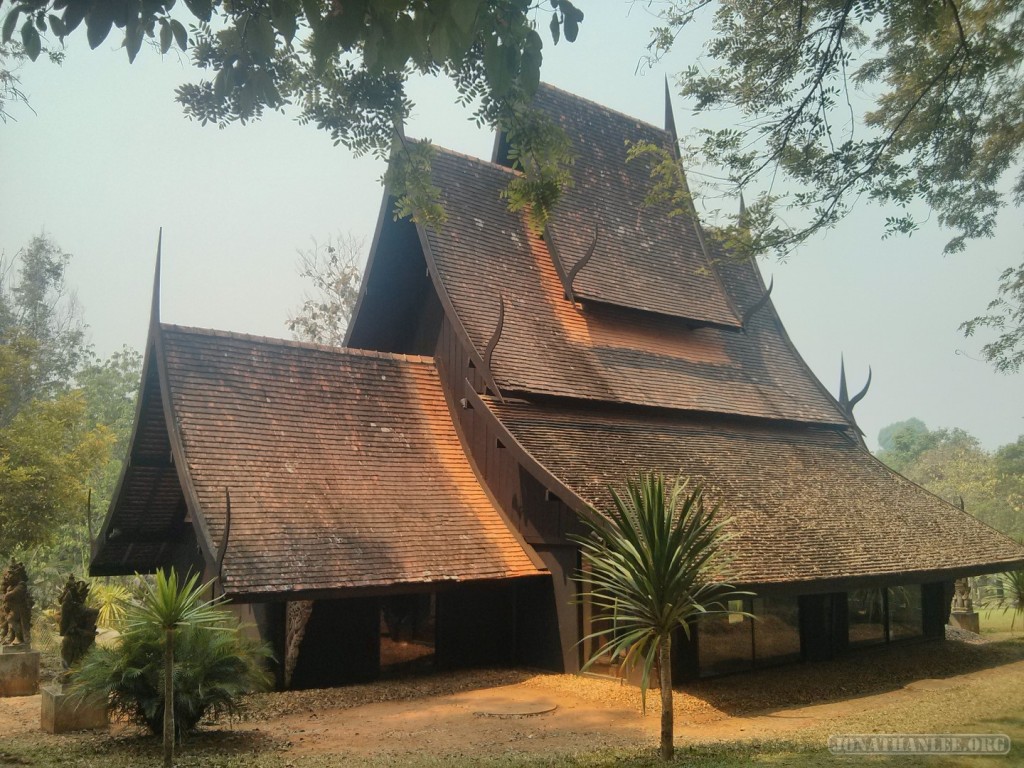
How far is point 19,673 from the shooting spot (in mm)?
11250

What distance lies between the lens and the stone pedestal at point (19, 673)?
1117 cm

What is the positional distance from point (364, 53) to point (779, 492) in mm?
8830

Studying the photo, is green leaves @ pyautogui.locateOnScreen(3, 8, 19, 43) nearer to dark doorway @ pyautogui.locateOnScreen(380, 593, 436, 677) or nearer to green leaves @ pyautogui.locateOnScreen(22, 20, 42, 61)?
green leaves @ pyautogui.locateOnScreen(22, 20, 42, 61)

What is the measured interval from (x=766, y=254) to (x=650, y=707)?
499cm

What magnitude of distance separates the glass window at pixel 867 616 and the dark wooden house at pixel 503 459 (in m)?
0.04

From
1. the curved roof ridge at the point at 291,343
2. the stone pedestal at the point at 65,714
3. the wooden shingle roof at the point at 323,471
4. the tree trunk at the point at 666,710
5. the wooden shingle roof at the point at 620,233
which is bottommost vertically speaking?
the stone pedestal at the point at 65,714

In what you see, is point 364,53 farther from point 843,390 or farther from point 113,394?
point 113,394

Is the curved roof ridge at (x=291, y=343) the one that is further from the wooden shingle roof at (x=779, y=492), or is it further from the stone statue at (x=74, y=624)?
the stone statue at (x=74, y=624)

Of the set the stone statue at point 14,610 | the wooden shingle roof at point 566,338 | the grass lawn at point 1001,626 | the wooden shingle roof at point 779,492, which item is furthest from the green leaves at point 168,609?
the grass lawn at point 1001,626

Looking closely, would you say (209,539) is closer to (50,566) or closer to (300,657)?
(300,657)

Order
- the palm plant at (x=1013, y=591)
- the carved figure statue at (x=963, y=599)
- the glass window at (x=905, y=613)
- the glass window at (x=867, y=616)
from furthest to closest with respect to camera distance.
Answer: the carved figure statue at (x=963, y=599)
the palm plant at (x=1013, y=591)
the glass window at (x=905, y=613)
the glass window at (x=867, y=616)

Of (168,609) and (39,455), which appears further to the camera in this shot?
(39,455)

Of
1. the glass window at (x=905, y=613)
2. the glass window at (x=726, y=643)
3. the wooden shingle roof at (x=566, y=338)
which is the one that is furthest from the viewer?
the glass window at (x=905, y=613)

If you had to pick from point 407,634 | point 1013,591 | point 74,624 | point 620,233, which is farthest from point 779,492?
point 74,624
